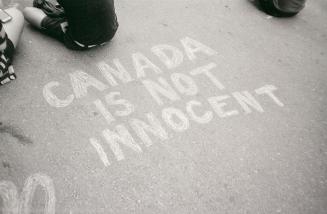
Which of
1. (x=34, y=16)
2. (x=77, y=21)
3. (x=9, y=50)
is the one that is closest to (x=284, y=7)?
(x=77, y=21)

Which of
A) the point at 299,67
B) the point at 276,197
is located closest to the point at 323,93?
the point at 299,67

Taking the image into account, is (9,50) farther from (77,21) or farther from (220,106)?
(220,106)

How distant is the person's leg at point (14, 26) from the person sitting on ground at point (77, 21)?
0.72 feet

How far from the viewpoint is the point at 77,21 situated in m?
3.27

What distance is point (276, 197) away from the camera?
2.75 meters

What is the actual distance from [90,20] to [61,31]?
0.49 m

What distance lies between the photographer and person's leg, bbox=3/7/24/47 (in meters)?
3.35

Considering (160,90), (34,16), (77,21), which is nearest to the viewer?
(77,21)

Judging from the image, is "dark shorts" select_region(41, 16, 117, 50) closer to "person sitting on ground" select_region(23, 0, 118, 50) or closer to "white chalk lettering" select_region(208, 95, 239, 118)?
"person sitting on ground" select_region(23, 0, 118, 50)

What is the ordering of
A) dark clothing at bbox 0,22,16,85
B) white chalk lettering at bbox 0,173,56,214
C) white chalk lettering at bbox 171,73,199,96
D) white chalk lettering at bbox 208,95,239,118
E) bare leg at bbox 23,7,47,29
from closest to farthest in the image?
white chalk lettering at bbox 0,173,56,214 → dark clothing at bbox 0,22,16,85 → white chalk lettering at bbox 208,95,239,118 → white chalk lettering at bbox 171,73,199,96 → bare leg at bbox 23,7,47,29

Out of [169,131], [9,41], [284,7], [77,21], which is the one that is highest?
[77,21]

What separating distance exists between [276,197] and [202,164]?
2.37ft

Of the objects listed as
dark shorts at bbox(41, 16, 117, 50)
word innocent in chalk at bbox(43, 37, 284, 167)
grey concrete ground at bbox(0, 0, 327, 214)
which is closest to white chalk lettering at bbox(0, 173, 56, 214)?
grey concrete ground at bbox(0, 0, 327, 214)

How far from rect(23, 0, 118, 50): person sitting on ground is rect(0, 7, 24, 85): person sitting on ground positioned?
0.85 feet
